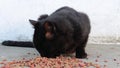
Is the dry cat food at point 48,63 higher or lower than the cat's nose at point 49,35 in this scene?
lower

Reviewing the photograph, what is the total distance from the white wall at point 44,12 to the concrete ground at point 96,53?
475mm

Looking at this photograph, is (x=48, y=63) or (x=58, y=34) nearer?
(x=48, y=63)

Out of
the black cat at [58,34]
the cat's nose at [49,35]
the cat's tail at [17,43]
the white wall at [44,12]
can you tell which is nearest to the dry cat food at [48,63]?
the black cat at [58,34]

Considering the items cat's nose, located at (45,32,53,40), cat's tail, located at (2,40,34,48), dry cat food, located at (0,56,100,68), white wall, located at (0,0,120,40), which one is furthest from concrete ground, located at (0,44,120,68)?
cat's nose, located at (45,32,53,40)

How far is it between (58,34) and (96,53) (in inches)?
52.1

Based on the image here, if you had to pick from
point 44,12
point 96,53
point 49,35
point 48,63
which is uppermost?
point 49,35

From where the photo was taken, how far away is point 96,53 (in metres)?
6.99

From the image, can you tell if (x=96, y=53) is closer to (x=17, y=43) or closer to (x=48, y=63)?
(x=17, y=43)

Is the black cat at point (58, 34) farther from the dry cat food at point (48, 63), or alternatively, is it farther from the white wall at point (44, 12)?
the white wall at point (44, 12)

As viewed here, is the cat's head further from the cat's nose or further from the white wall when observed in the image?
the white wall

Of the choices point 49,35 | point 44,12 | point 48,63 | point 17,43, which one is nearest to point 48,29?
point 49,35

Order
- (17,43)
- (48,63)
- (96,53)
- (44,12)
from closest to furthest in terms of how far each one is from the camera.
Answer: (48,63), (96,53), (17,43), (44,12)

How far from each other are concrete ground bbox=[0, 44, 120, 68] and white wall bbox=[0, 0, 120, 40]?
475 mm

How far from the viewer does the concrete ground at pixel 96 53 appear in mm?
6148
